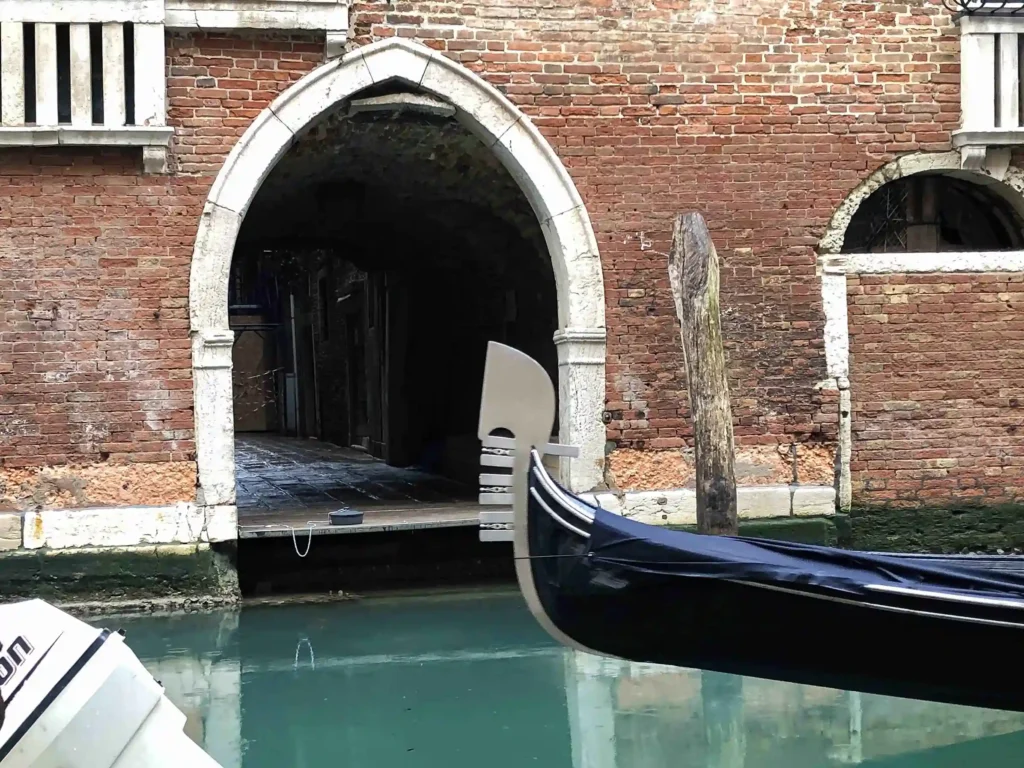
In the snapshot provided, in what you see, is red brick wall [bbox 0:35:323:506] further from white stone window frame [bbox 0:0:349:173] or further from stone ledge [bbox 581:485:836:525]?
stone ledge [bbox 581:485:836:525]

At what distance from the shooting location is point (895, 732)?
421 centimetres

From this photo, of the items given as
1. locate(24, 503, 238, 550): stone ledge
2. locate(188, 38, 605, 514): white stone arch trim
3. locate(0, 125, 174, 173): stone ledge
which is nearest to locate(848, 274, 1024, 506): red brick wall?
locate(188, 38, 605, 514): white stone arch trim

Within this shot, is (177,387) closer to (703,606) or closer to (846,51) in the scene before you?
(703,606)

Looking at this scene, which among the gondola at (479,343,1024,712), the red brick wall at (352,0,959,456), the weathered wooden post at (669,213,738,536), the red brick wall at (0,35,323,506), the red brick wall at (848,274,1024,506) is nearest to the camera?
the gondola at (479,343,1024,712)

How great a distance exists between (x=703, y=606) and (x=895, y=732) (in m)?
1.03

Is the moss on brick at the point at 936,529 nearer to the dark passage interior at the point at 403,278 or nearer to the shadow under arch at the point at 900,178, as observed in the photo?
the shadow under arch at the point at 900,178

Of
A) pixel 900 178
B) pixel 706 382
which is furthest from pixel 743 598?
pixel 900 178

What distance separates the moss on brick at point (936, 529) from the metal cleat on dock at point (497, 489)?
313 cm

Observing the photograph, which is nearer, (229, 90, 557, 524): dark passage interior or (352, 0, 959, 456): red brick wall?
(352, 0, 959, 456): red brick wall

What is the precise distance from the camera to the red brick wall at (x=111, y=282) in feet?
18.6

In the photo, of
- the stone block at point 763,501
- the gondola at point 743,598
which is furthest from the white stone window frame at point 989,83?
the gondola at point 743,598

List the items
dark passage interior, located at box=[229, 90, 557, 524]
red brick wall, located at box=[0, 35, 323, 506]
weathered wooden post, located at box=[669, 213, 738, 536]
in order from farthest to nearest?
dark passage interior, located at box=[229, 90, 557, 524] < red brick wall, located at box=[0, 35, 323, 506] < weathered wooden post, located at box=[669, 213, 738, 536]

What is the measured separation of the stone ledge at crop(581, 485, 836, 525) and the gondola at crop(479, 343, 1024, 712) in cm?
242

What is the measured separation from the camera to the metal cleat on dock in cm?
374
